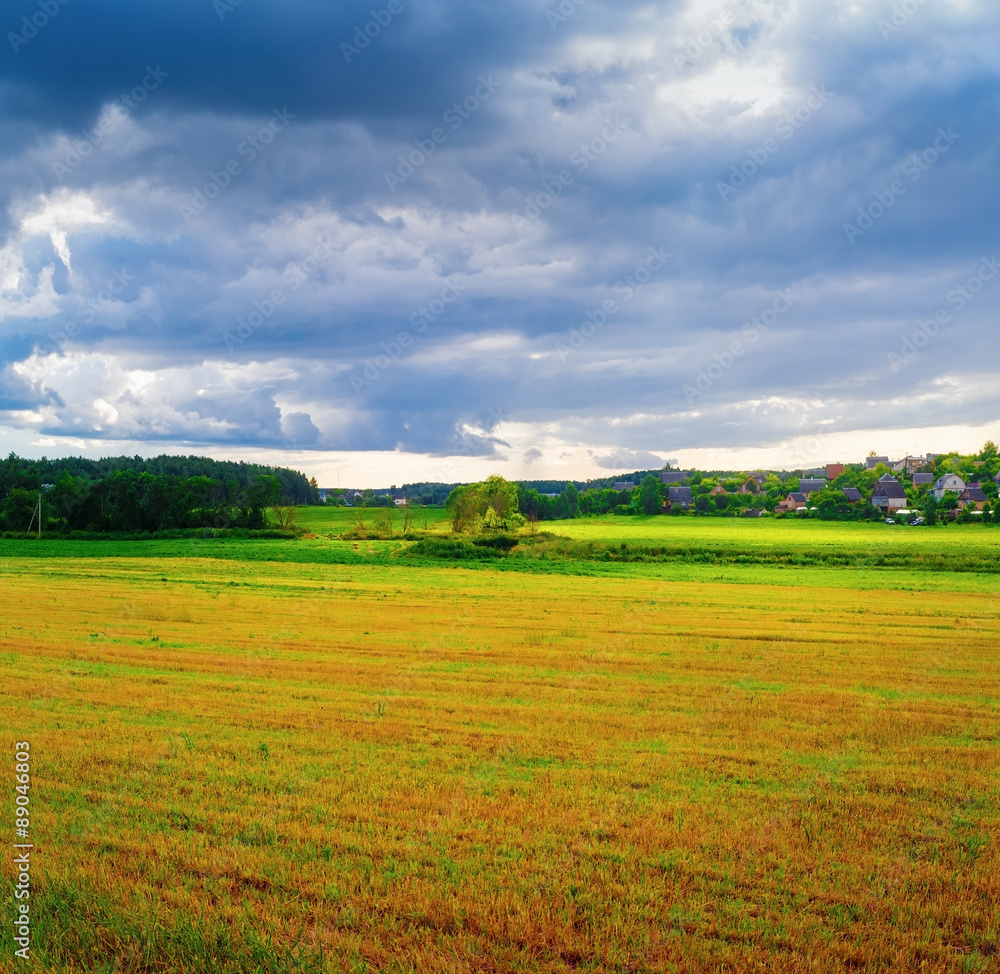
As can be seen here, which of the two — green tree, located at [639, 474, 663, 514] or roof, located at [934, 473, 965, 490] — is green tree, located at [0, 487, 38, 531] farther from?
roof, located at [934, 473, 965, 490]

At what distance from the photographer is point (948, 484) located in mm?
126000

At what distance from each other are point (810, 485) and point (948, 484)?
1649 inches

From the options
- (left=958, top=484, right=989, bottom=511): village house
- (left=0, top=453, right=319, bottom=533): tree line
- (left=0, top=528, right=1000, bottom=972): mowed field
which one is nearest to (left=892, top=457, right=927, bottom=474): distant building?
(left=958, top=484, right=989, bottom=511): village house

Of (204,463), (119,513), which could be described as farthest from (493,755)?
(204,463)

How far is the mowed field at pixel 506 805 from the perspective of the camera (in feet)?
21.2

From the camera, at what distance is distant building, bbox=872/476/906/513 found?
127562 mm

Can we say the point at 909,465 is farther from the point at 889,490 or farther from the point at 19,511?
the point at 19,511

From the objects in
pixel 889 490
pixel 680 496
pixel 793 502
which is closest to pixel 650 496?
Result: pixel 680 496

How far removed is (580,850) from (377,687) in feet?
29.9

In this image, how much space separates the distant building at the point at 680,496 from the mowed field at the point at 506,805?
5367 inches

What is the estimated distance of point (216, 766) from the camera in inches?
418

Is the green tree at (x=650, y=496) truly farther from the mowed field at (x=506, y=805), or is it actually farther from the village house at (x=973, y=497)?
the mowed field at (x=506, y=805)

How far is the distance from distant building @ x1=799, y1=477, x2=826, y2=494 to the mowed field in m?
154

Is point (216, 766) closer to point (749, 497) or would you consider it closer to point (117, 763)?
point (117, 763)
